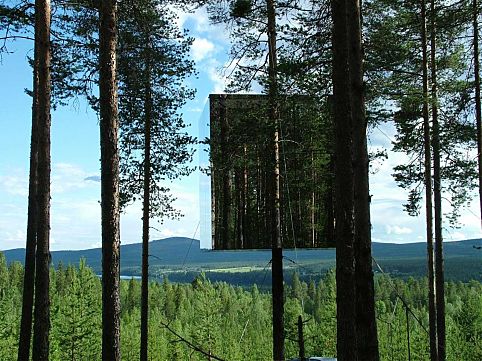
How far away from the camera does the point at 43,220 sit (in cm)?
837

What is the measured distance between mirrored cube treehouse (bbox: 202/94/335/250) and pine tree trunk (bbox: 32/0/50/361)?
332 centimetres

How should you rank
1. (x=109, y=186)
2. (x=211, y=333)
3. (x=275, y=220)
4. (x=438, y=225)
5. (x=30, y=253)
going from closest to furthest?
(x=109, y=186), (x=275, y=220), (x=30, y=253), (x=438, y=225), (x=211, y=333)

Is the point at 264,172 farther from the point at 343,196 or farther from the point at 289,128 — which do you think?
the point at 343,196

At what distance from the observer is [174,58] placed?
13344mm

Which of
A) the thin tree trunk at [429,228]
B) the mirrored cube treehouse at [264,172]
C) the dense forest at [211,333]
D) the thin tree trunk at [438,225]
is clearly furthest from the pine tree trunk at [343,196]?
the dense forest at [211,333]

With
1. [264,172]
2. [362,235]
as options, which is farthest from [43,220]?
[362,235]

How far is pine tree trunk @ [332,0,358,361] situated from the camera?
20.0 ft

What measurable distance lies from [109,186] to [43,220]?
2.33m

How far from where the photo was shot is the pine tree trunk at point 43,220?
816 cm

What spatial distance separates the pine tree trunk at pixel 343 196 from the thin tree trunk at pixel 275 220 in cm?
265

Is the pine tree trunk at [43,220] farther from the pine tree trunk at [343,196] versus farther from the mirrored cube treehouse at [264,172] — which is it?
the pine tree trunk at [343,196]

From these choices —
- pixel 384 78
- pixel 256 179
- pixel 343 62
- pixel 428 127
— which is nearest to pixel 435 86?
pixel 428 127

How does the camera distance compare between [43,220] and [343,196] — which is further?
[43,220]

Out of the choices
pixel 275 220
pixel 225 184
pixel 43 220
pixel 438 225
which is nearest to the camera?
pixel 43 220
